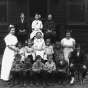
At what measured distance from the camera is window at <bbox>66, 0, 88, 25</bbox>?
11453 mm

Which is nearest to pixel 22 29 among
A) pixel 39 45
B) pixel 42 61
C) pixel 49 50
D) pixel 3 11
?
pixel 39 45

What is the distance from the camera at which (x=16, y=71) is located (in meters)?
7.18

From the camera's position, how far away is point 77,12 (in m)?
11.5

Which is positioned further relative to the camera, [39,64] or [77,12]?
[77,12]

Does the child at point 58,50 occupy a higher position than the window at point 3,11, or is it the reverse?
the window at point 3,11

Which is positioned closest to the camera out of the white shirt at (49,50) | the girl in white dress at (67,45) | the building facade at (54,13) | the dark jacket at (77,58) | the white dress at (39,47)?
the dark jacket at (77,58)

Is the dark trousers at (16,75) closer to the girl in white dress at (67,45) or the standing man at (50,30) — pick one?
the girl in white dress at (67,45)

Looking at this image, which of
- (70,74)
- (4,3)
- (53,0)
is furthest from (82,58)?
(4,3)

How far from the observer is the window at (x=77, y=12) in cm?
1145

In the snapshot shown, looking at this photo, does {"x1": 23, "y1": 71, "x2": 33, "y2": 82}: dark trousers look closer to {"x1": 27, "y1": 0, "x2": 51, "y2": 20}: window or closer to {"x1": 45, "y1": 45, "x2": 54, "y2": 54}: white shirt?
{"x1": 45, "y1": 45, "x2": 54, "y2": 54}: white shirt

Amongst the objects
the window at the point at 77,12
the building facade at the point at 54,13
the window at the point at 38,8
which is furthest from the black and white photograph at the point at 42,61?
the window at the point at 77,12

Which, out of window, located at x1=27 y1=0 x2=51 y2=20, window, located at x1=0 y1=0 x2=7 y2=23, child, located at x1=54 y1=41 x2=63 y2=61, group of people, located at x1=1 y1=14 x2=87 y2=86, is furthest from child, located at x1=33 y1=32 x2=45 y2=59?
window, located at x1=0 y1=0 x2=7 y2=23

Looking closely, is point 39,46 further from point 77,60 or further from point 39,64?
point 77,60

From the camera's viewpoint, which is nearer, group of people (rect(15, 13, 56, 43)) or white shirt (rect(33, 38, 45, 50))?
white shirt (rect(33, 38, 45, 50))
